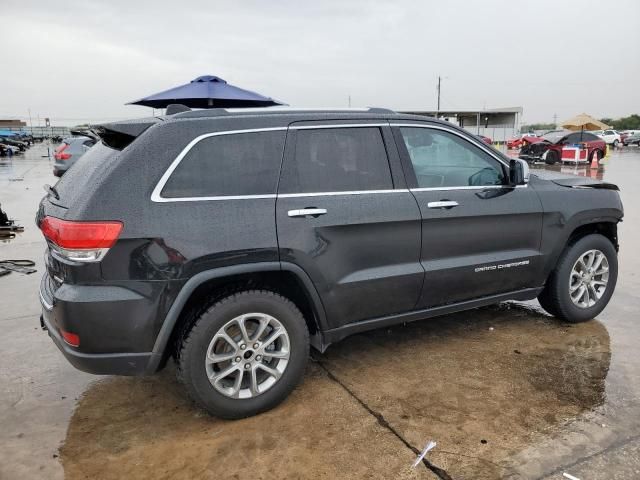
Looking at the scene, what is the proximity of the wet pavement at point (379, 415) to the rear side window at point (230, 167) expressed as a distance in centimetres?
138

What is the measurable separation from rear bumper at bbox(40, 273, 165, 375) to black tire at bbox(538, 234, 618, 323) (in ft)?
10.8

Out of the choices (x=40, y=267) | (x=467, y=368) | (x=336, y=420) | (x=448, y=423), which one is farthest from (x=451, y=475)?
(x=40, y=267)

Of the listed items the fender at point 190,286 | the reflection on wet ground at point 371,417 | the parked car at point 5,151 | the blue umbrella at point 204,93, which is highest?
the blue umbrella at point 204,93

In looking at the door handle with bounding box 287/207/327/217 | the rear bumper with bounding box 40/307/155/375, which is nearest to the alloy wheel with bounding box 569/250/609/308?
the door handle with bounding box 287/207/327/217

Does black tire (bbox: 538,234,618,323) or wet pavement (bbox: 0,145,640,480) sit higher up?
black tire (bbox: 538,234,618,323)

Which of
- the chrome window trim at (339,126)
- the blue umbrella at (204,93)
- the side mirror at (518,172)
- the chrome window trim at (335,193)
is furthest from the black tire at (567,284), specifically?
the blue umbrella at (204,93)

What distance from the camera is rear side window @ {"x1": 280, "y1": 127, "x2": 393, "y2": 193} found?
317 centimetres

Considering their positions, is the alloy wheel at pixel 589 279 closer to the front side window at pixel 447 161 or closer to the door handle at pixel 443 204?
the front side window at pixel 447 161

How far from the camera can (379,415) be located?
3.11 meters

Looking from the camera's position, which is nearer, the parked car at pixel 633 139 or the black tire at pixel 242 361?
the black tire at pixel 242 361

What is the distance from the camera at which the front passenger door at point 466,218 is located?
359 centimetres

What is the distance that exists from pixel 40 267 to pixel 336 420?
4747 mm

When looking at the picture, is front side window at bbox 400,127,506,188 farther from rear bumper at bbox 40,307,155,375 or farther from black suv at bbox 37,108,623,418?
rear bumper at bbox 40,307,155,375

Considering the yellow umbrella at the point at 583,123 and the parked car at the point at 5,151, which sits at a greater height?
the yellow umbrella at the point at 583,123
